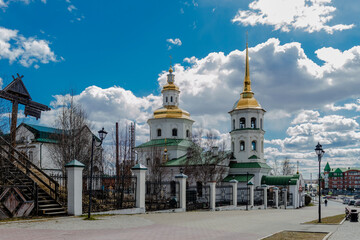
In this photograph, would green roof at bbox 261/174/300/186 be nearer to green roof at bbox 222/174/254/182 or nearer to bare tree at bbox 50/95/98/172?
green roof at bbox 222/174/254/182

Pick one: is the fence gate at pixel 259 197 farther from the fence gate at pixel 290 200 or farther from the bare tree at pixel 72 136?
the bare tree at pixel 72 136

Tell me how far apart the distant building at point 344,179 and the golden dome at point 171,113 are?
137 m

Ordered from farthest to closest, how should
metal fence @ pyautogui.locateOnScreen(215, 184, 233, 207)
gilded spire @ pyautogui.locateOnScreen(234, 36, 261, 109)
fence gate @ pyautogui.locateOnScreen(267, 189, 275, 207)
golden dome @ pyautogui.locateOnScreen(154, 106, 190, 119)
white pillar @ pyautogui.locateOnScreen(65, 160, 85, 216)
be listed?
golden dome @ pyautogui.locateOnScreen(154, 106, 190, 119), gilded spire @ pyautogui.locateOnScreen(234, 36, 261, 109), fence gate @ pyautogui.locateOnScreen(267, 189, 275, 207), metal fence @ pyautogui.locateOnScreen(215, 184, 233, 207), white pillar @ pyautogui.locateOnScreen(65, 160, 85, 216)

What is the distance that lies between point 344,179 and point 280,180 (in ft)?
455

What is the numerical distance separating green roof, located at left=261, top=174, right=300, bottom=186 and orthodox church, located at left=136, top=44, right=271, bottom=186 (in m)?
0.79

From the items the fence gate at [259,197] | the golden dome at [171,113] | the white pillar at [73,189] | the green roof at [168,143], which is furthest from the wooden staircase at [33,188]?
the golden dome at [171,113]

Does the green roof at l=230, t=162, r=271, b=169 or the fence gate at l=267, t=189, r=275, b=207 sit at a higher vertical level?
the green roof at l=230, t=162, r=271, b=169

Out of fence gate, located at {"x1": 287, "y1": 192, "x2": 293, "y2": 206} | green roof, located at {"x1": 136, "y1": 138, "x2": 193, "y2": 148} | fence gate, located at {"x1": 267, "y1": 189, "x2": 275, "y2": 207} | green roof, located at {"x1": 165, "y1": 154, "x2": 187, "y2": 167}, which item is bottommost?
fence gate, located at {"x1": 287, "y1": 192, "x2": 293, "y2": 206}

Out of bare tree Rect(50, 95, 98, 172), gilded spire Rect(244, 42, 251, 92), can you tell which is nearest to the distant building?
gilded spire Rect(244, 42, 251, 92)

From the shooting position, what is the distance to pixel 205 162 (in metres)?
42.5

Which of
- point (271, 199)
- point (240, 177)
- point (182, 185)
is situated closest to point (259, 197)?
point (271, 199)

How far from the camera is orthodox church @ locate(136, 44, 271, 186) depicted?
4653 centimetres

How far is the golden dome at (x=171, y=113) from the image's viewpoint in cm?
5106

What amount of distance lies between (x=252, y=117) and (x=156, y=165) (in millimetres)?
13318
